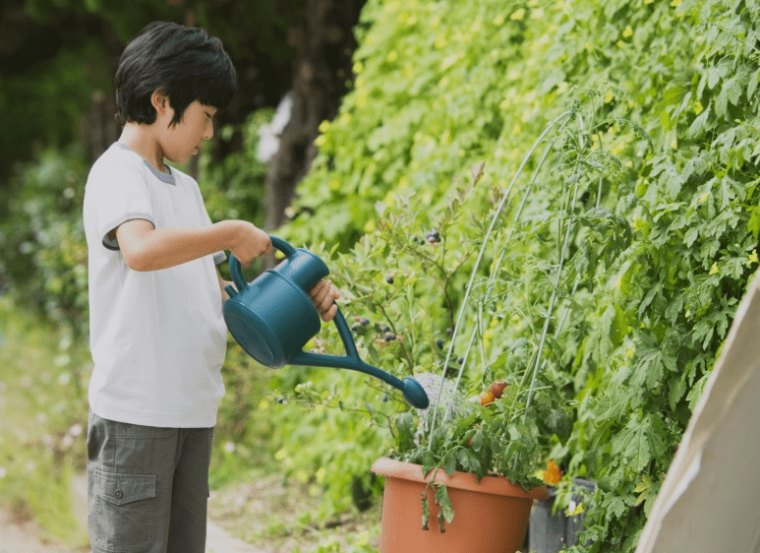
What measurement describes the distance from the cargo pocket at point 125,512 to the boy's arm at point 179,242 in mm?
407

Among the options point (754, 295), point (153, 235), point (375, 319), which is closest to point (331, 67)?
point (375, 319)

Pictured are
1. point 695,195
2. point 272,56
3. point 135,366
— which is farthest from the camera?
point 272,56

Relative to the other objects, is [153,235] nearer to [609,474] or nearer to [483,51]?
[609,474]

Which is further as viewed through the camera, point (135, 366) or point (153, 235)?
point (135, 366)

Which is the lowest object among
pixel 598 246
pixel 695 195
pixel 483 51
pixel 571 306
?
pixel 571 306

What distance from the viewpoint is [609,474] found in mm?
2021

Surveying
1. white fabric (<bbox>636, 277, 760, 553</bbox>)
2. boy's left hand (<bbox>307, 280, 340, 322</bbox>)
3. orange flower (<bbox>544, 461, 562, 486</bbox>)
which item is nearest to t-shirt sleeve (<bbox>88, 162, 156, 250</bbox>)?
boy's left hand (<bbox>307, 280, 340, 322</bbox>)

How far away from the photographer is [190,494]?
1.83 meters

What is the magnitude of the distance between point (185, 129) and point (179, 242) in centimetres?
30

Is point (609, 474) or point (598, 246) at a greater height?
point (598, 246)

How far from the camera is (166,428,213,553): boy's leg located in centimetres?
180

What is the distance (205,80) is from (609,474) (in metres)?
1.22

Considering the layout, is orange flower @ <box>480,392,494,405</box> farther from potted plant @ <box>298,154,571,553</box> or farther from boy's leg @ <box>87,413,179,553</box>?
boy's leg @ <box>87,413,179,553</box>

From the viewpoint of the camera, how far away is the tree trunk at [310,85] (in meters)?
4.76
